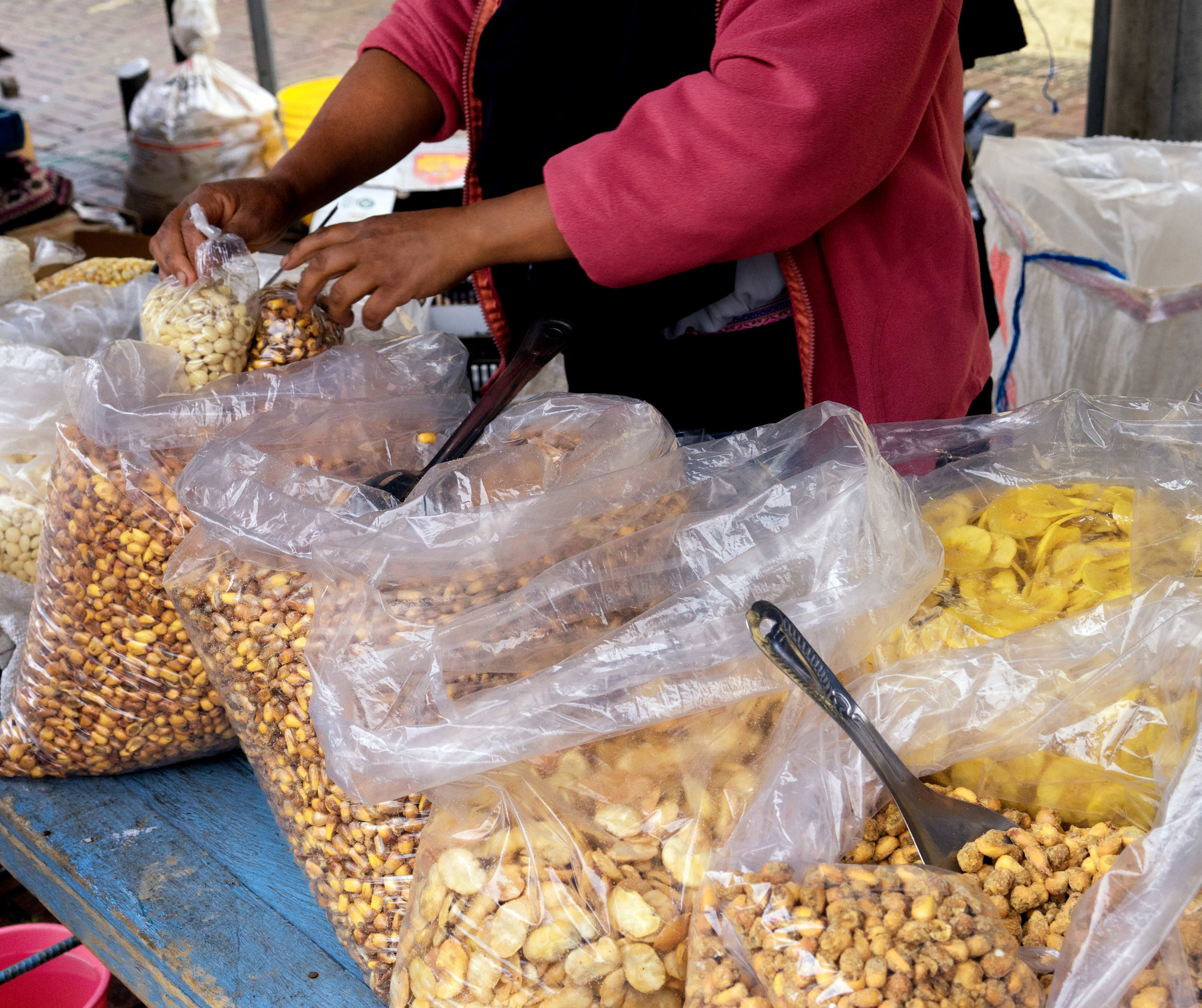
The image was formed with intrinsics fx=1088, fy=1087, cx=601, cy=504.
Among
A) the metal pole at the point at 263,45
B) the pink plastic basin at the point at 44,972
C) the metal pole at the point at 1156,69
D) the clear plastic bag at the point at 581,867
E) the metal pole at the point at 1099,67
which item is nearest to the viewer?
the clear plastic bag at the point at 581,867

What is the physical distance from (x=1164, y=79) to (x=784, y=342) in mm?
1364

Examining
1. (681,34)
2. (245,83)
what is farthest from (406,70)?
(245,83)

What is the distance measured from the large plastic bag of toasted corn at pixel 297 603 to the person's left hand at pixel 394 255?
0.45 feet

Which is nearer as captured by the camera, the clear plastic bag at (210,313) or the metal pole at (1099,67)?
the clear plastic bag at (210,313)

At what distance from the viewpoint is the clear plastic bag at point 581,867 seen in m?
0.66

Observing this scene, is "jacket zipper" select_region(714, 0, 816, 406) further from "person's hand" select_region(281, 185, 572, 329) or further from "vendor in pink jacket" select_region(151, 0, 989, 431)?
"person's hand" select_region(281, 185, 572, 329)

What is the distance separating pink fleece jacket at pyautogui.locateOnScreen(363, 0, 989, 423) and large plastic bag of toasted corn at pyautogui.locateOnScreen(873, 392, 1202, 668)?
0.14 metres

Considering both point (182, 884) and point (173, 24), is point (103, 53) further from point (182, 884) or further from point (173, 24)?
point (182, 884)

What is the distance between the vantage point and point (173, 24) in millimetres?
3164

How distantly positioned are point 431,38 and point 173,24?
2.41 metres

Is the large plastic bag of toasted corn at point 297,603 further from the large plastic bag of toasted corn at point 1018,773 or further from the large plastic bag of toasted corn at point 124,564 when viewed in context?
the large plastic bag of toasted corn at point 1018,773

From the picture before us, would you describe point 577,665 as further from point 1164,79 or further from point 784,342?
point 1164,79

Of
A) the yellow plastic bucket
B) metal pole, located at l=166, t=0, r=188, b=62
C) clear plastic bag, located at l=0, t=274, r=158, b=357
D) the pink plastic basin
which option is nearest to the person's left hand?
clear plastic bag, located at l=0, t=274, r=158, b=357

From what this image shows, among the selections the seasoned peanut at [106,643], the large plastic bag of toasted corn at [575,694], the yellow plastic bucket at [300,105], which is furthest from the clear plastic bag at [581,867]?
the yellow plastic bucket at [300,105]
